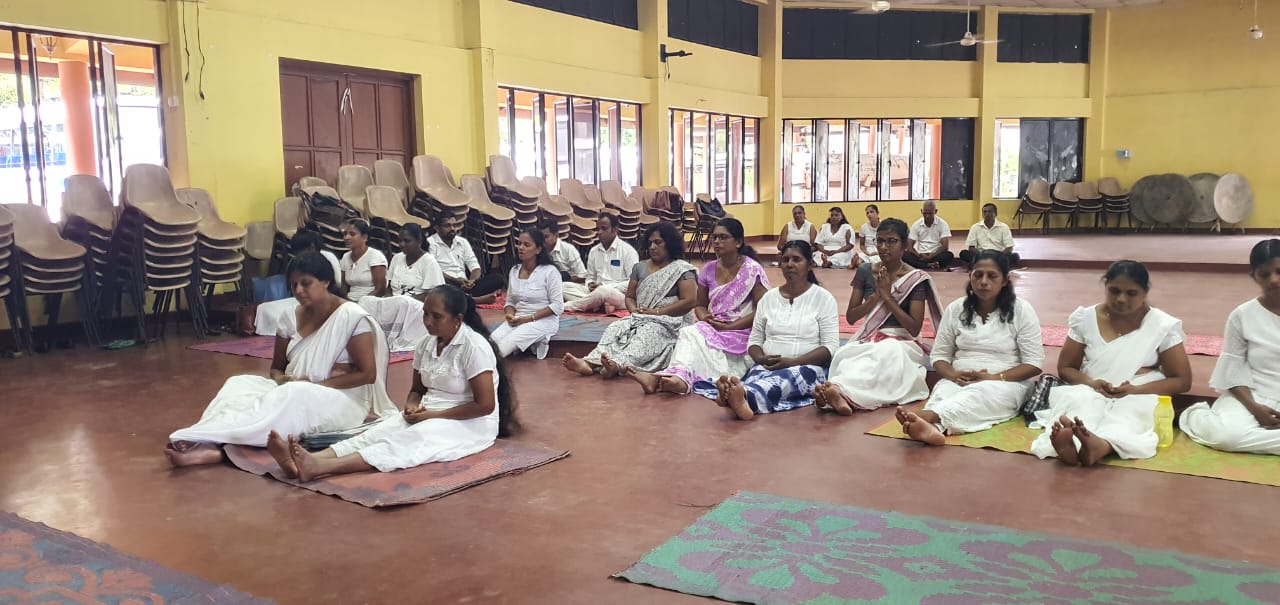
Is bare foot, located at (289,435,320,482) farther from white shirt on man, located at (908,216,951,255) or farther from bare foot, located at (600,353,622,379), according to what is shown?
white shirt on man, located at (908,216,951,255)

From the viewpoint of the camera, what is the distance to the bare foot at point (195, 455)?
12.8ft

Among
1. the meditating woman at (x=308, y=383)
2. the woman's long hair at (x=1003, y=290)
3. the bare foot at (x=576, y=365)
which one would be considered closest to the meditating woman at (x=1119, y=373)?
the woman's long hair at (x=1003, y=290)

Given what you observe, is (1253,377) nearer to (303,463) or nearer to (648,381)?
(648,381)

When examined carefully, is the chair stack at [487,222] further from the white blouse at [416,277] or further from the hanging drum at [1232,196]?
the hanging drum at [1232,196]

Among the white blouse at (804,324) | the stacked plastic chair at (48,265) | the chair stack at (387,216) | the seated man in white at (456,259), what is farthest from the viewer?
the chair stack at (387,216)

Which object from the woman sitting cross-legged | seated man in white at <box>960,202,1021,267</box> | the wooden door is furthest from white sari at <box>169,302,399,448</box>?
seated man in white at <box>960,202,1021,267</box>

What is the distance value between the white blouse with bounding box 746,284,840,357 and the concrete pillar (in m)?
6.24

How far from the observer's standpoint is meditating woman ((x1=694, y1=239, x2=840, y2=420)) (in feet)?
15.6

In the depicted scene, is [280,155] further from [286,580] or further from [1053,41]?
[1053,41]

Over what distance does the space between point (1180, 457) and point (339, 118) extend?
27.9 ft

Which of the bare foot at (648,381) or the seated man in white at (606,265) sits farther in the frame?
the seated man in white at (606,265)

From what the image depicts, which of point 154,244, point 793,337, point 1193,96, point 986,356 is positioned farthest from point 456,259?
point 1193,96

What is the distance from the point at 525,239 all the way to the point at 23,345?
12.9 feet

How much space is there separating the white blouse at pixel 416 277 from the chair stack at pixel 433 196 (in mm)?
2311
